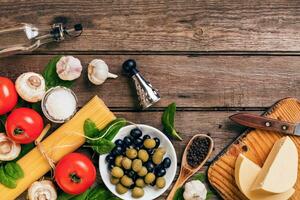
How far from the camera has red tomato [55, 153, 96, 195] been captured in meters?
1.24

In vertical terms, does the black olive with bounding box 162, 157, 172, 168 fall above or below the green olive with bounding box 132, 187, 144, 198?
above

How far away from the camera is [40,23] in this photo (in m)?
1.32

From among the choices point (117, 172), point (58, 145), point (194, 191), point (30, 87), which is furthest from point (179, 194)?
point (30, 87)

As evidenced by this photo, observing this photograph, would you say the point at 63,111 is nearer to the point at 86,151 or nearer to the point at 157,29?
the point at 86,151

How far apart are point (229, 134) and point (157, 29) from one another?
0.27 meters

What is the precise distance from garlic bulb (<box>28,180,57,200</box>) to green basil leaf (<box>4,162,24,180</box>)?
1.3 inches

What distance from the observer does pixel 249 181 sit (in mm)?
1300

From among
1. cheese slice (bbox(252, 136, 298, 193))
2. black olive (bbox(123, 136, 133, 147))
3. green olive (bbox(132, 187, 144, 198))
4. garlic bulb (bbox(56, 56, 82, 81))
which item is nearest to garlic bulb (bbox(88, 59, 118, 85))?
garlic bulb (bbox(56, 56, 82, 81))

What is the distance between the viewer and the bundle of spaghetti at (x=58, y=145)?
1282mm

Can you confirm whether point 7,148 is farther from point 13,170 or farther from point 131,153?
point 131,153

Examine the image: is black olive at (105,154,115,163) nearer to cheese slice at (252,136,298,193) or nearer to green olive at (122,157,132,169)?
green olive at (122,157,132,169)

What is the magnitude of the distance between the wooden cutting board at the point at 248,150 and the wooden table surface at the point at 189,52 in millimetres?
22

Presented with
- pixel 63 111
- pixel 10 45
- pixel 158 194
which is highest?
pixel 10 45

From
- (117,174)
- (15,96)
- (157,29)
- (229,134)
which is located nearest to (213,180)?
(229,134)
